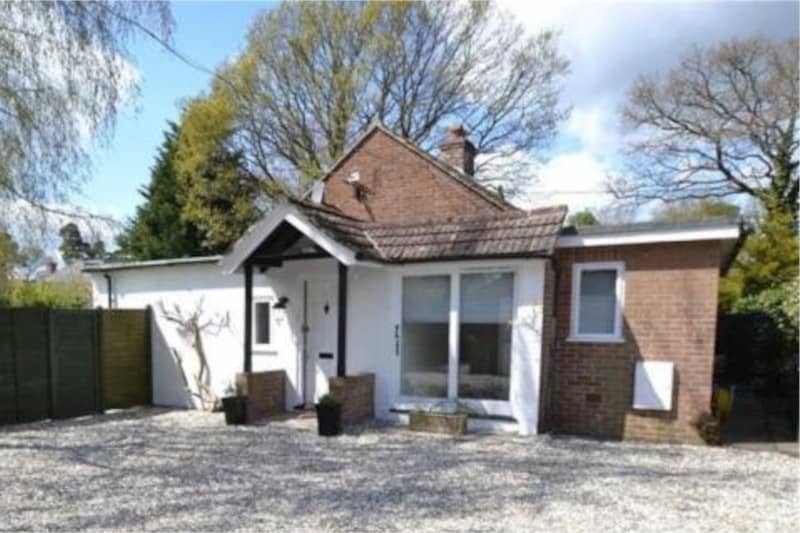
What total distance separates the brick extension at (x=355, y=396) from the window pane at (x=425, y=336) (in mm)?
598

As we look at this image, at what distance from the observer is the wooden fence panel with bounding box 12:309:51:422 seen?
9625mm

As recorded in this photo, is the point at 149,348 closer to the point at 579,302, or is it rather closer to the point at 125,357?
the point at 125,357

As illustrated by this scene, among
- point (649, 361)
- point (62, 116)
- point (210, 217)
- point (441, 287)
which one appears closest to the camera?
point (62, 116)

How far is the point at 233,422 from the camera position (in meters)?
9.61

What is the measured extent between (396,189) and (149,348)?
6.50m

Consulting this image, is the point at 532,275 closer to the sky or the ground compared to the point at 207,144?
closer to the ground

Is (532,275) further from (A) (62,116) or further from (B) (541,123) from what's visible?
(B) (541,123)

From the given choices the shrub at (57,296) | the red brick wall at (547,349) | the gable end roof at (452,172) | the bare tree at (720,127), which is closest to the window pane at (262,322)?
the gable end roof at (452,172)

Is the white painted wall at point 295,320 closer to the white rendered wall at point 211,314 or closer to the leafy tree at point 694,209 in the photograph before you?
the white rendered wall at point 211,314

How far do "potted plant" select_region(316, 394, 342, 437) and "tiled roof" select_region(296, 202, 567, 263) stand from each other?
2.33 m

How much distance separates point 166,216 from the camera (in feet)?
80.5

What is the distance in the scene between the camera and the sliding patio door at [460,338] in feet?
29.8

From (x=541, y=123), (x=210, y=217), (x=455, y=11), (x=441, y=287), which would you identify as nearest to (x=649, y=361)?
(x=441, y=287)

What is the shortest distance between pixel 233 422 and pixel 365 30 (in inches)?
666
